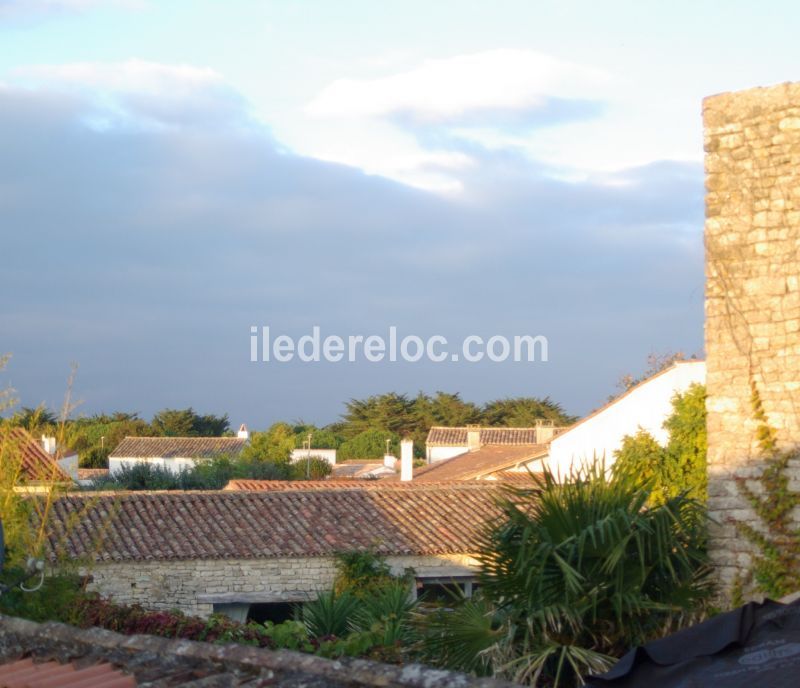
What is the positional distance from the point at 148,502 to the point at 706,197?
2019 cm

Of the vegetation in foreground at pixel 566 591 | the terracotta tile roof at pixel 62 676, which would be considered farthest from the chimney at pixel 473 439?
the terracotta tile roof at pixel 62 676

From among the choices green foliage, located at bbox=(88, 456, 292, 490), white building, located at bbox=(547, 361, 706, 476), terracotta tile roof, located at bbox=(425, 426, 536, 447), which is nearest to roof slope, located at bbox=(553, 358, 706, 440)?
white building, located at bbox=(547, 361, 706, 476)

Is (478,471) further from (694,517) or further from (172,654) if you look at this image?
(172,654)

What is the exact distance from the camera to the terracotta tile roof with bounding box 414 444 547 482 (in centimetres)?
3947

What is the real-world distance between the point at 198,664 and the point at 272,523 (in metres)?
21.2

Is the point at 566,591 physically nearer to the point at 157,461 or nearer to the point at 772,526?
the point at 772,526

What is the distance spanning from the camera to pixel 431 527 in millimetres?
27000

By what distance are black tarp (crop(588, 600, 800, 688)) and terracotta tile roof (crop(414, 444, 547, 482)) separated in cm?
3268

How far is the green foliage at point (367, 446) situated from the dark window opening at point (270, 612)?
4914 cm

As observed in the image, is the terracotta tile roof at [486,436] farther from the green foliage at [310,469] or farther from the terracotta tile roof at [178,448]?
the terracotta tile roof at [178,448]

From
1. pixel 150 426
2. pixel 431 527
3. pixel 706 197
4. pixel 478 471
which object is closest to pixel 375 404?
pixel 150 426

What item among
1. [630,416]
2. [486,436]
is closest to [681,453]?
[630,416]

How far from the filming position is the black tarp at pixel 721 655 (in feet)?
16.5

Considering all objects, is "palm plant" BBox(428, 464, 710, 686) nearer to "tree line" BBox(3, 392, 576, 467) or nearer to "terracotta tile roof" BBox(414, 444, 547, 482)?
"terracotta tile roof" BBox(414, 444, 547, 482)
